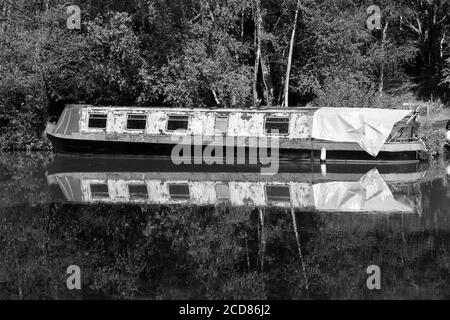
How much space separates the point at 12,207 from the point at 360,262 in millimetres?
7328

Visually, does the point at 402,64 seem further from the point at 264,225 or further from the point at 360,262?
the point at 360,262

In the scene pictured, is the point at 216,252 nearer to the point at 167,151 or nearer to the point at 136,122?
the point at 167,151

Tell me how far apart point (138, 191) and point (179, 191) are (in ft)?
3.12

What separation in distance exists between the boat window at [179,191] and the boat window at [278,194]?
1848 mm

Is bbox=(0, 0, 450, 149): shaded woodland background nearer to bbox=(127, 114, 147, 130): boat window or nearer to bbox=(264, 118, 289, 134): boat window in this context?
bbox=(127, 114, 147, 130): boat window

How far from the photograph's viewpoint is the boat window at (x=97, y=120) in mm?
21312

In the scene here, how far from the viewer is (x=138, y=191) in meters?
15.2

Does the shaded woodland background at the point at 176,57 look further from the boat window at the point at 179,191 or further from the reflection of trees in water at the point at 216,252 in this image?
the reflection of trees in water at the point at 216,252

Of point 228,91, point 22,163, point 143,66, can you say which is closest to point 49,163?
point 22,163

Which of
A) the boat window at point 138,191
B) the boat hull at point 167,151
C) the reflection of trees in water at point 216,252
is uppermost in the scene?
the boat hull at point 167,151

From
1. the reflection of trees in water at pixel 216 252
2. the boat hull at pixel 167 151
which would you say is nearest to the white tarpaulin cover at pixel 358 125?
the boat hull at pixel 167 151

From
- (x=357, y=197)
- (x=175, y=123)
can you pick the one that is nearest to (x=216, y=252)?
(x=357, y=197)

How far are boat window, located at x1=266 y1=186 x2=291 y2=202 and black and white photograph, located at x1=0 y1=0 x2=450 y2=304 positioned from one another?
11 cm

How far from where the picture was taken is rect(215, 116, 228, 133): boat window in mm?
20766
